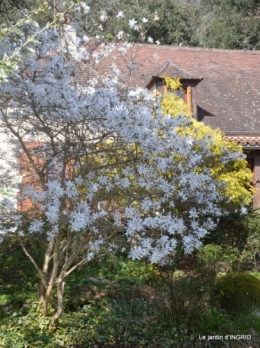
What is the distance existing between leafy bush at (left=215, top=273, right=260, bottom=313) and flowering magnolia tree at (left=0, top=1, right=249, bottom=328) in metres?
1.67

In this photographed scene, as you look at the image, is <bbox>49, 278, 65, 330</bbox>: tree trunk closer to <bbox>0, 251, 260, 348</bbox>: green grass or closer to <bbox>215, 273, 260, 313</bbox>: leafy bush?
<bbox>0, 251, 260, 348</bbox>: green grass

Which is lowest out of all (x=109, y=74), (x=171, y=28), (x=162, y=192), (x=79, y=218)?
(x=79, y=218)

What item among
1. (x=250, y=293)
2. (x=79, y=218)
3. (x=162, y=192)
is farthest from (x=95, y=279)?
(x=79, y=218)

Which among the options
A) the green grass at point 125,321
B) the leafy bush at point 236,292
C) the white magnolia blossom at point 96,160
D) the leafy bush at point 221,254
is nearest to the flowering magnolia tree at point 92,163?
the white magnolia blossom at point 96,160

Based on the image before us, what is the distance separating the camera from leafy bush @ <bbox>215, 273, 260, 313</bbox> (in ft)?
21.2

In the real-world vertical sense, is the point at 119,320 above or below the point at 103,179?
below

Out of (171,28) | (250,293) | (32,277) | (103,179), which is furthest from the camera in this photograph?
(171,28)

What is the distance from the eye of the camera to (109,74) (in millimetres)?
5422

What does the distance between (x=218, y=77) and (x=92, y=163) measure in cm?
1206

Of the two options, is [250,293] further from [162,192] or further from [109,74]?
[109,74]

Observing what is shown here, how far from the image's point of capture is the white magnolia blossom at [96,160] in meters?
4.24

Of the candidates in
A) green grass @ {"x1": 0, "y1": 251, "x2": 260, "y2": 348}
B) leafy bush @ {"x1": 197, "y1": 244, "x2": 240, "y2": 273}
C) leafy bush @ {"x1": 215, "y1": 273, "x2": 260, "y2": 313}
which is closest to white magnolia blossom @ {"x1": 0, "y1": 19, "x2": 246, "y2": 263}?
green grass @ {"x1": 0, "y1": 251, "x2": 260, "y2": 348}

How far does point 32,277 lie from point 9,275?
442mm

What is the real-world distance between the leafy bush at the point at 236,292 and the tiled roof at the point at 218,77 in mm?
7229
